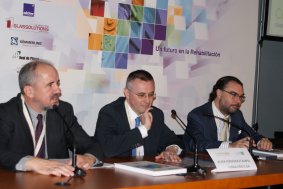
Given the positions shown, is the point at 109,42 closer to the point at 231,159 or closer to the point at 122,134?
the point at 122,134

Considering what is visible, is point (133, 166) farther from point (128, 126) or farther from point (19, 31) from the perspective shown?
point (19, 31)

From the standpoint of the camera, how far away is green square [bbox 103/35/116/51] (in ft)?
13.8

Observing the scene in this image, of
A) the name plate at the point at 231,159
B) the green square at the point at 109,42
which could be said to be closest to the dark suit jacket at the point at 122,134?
the green square at the point at 109,42

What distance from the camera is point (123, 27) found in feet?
14.2

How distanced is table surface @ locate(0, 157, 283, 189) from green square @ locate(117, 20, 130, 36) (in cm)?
171

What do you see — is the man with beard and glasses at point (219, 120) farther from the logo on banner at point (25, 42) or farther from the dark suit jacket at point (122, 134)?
the logo on banner at point (25, 42)

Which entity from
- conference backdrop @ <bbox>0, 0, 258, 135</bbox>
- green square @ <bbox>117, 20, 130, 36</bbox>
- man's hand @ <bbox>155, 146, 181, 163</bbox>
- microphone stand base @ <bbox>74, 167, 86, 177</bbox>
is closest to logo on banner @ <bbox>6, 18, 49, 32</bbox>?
conference backdrop @ <bbox>0, 0, 258, 135</bbox>

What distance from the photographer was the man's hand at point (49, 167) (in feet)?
8.24

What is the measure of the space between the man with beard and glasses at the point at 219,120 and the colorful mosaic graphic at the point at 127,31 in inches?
28.4

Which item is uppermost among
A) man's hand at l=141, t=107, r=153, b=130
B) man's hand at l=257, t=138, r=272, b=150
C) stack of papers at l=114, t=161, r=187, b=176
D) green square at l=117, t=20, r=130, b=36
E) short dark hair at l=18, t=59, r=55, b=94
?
green square at l=117, t=20, r=130, b=36

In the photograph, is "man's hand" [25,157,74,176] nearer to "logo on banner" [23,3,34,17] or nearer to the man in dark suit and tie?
the man in dark suit and tie

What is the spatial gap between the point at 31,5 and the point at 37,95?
1.00 meters

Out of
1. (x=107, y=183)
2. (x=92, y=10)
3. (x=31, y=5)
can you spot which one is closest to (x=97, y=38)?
(x=92, y=10)

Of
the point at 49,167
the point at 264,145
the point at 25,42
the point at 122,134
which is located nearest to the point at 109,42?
the point at 25,42
